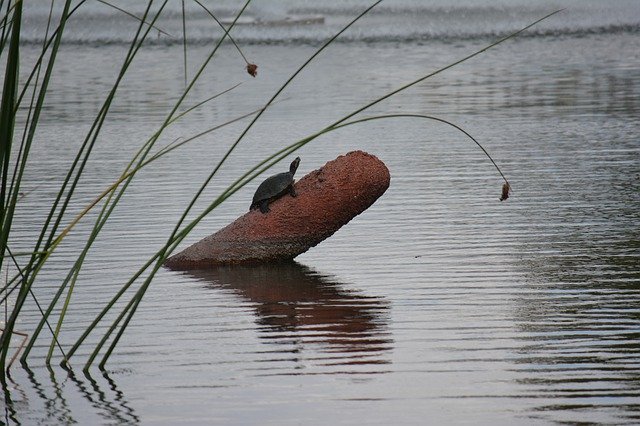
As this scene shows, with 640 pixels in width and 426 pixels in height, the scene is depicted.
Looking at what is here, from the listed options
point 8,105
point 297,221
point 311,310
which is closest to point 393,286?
point 311,310

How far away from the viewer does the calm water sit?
4484mm

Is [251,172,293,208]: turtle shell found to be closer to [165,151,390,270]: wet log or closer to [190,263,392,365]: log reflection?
[165,151,390,270]: wet log

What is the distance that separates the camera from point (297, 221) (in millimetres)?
7383

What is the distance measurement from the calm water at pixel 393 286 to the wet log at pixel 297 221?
15 centimetres

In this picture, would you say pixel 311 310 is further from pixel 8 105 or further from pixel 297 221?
pixel 8 105

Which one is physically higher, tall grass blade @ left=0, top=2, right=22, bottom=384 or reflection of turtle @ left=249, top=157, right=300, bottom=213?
tall grass blade @ left=0, top=2, right=22, bottom=384

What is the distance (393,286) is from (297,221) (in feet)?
3.51

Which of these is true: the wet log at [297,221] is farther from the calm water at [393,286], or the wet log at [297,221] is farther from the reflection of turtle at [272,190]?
the calm water at [393,286]

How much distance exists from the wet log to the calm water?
152 millimetres

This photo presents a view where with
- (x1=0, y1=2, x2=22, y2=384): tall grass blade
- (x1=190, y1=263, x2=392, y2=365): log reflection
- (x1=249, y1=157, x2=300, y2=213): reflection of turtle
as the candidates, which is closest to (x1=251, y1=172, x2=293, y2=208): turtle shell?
(x1=249, y1=157, x2=300, y2=213): reflection of turtle

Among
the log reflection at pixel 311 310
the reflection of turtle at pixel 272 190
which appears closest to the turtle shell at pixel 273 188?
the reflection of turtle at pixel 272 190

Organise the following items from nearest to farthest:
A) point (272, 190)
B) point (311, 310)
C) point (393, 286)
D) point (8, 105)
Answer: point (8, 105) → point (311, 310) → point (393, 286) → point (272, 190)

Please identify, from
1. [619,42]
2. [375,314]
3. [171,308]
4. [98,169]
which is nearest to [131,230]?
[171,308]

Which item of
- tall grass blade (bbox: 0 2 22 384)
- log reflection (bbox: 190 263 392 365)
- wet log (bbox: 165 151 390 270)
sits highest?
tall grass blade (bbox: 0 2 22 384)
